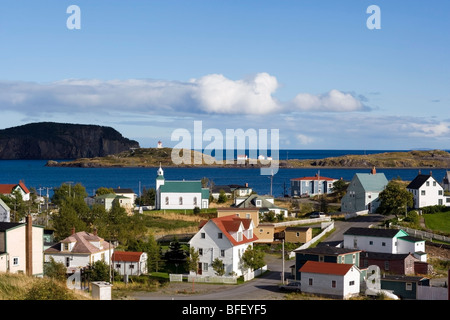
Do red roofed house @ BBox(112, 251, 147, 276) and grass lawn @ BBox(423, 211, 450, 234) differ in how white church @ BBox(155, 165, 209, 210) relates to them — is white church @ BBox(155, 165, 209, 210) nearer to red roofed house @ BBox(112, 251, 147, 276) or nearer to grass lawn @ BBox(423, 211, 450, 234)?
grass lawn @ BBox(423, 211, 450, 234)

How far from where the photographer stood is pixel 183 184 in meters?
68.8

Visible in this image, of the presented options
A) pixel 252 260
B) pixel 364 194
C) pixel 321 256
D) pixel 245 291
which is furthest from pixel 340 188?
pixel 245 291

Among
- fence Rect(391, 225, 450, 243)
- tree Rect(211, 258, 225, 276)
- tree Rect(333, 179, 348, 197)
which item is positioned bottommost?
tree Rect(211, 258, 225, 276)

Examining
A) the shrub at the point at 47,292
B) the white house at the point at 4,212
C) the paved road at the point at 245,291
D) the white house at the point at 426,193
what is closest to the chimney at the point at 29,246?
the paved road at the point at 245,291

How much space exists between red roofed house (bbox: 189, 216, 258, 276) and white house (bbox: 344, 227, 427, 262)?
926 centimetres

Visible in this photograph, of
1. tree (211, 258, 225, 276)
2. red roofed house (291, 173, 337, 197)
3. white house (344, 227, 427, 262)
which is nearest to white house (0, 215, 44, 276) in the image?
tree (211, 258, 225, 276)

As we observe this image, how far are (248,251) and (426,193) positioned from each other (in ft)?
97.5

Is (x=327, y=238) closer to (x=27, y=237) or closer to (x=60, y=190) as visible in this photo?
(x=27, y=237)

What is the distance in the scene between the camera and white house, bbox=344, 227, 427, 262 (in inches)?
1558

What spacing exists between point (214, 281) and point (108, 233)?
456 inches

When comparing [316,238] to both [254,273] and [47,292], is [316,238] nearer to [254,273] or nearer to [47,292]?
[254,273]

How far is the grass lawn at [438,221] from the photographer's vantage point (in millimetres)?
48812

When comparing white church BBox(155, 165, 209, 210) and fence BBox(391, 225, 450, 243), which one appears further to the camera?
white church BBox(155, 165, 209, 210)
